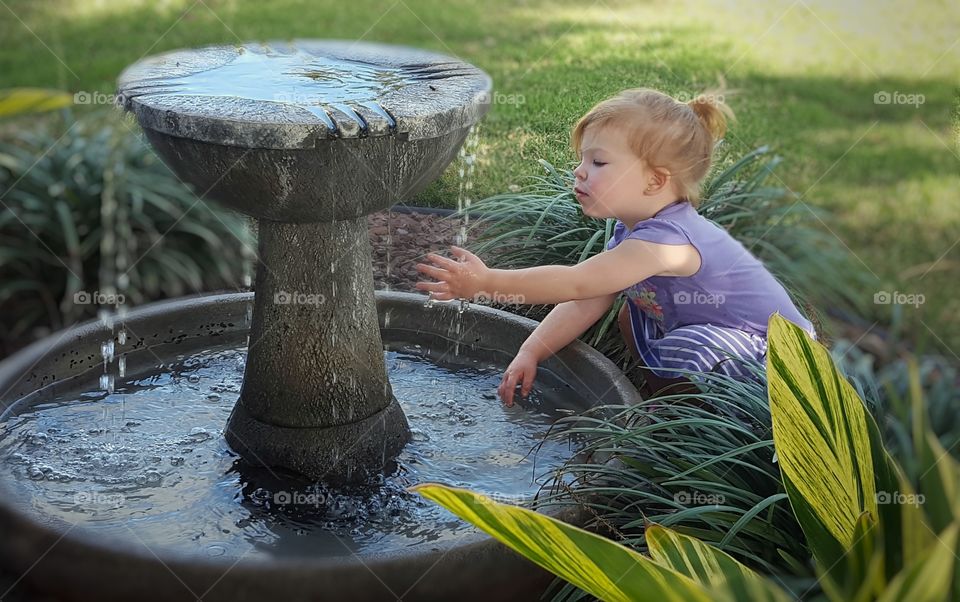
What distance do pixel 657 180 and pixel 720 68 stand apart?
129 inches

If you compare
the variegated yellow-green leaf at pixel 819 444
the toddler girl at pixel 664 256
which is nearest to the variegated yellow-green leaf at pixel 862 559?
the variegated yellow-green leaf at pixel 819 444

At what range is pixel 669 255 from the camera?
2.90 meters

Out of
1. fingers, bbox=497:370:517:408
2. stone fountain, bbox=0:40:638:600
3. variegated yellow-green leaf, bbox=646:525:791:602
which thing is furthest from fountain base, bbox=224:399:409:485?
variegated yellow-green leaf, bbox=646:525:791:602

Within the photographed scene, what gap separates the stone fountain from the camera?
2.05 metres

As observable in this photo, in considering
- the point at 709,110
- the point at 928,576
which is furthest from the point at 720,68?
the point at 928,576

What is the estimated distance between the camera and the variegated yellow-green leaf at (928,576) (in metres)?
1.01

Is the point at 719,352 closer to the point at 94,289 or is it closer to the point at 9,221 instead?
the point at 94,289

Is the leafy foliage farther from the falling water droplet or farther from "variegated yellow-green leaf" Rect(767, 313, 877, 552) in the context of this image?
"variegated yellow-green leaf" Rect(767, 313, 877, 552)

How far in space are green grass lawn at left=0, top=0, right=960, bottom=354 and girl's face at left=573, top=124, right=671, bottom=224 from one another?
3.38 feet

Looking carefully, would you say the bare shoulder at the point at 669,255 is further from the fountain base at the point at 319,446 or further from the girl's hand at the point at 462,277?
the fountain base at the point at 319,446

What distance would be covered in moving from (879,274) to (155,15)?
5.83 m

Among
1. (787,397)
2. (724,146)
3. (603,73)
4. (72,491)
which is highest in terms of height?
(603,73)

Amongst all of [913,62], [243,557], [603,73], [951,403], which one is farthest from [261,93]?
[913,62]

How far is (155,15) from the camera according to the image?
25.9 ft
